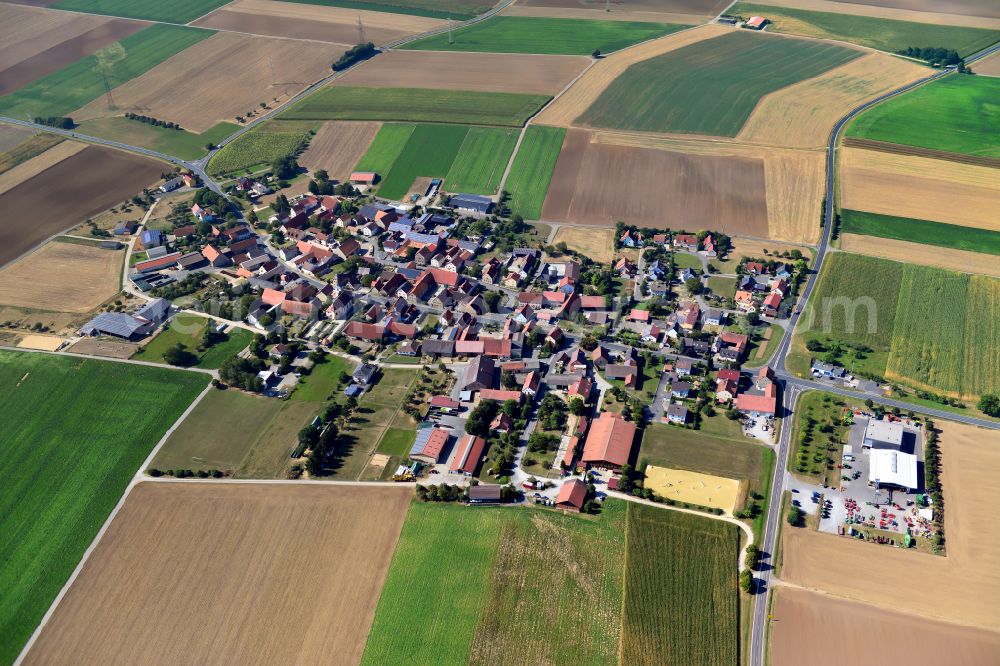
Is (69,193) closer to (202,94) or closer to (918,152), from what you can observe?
(202,94)

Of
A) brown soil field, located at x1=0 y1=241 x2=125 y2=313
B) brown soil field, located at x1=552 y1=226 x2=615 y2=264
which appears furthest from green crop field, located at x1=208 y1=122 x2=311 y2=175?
brown soil field, located at x1=552 y1=226 x2=615 y2=264

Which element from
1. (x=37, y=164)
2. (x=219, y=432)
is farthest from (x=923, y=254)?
(x=37, y=164)

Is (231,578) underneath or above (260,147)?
underneath

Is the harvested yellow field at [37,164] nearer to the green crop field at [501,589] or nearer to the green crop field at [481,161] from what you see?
the green crop field at [481,161]

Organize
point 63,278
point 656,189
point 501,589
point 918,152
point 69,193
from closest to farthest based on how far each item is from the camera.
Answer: point 501,589
point 63,278
point 656,189
point 918,152
point 69,193

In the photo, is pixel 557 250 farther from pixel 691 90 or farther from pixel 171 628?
pixel 171 628

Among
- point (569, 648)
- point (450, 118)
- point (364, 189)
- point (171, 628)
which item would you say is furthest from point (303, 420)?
point (450, 118)

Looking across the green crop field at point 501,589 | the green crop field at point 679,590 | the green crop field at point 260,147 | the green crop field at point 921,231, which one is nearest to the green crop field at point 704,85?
the green crop field at point 921,231
